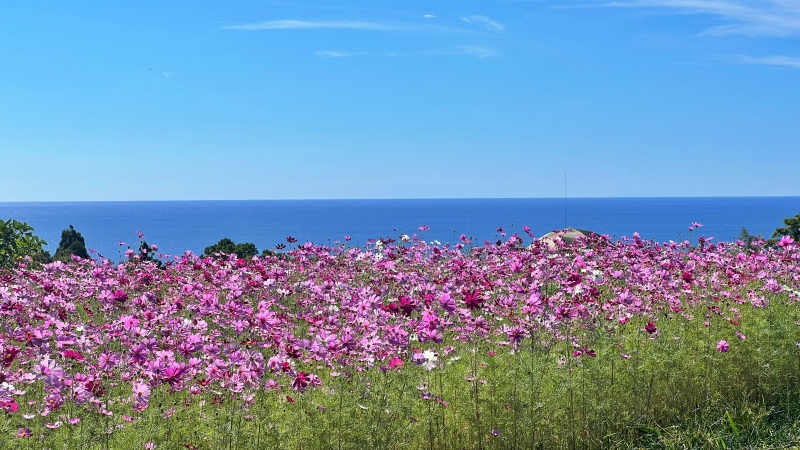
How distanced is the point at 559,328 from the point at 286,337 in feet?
7.65

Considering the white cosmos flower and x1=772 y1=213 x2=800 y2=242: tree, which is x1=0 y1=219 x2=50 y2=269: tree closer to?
the white cosmos flower

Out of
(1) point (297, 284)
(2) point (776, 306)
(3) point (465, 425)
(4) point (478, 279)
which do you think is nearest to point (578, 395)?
(3) point (465, 425)

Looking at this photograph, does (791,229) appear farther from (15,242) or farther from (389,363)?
(389,363)

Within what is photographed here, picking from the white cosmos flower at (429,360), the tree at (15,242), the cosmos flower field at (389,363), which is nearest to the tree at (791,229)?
the cosmos flower field at (389,363)

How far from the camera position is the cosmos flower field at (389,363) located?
4586mm

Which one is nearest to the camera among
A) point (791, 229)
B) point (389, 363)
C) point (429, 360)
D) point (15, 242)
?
point (429, 360)

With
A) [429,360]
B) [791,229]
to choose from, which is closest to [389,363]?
[429,360]

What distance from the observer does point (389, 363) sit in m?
5.20

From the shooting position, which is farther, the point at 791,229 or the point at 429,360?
the point at 791,229

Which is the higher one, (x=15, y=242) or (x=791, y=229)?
(x=15, y=242)

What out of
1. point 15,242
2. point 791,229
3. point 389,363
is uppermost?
point 15,242

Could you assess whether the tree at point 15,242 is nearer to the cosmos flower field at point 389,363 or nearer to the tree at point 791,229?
the cosmos flower field at point 389,363

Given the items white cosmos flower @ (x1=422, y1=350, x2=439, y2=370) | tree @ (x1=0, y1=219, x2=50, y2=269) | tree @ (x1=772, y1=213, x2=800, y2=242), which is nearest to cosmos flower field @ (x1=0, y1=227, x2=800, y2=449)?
white cosmos flower @ (x1=422, y1=350, x2=439, y2=370)

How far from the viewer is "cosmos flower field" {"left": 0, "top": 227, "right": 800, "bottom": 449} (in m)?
4.59
